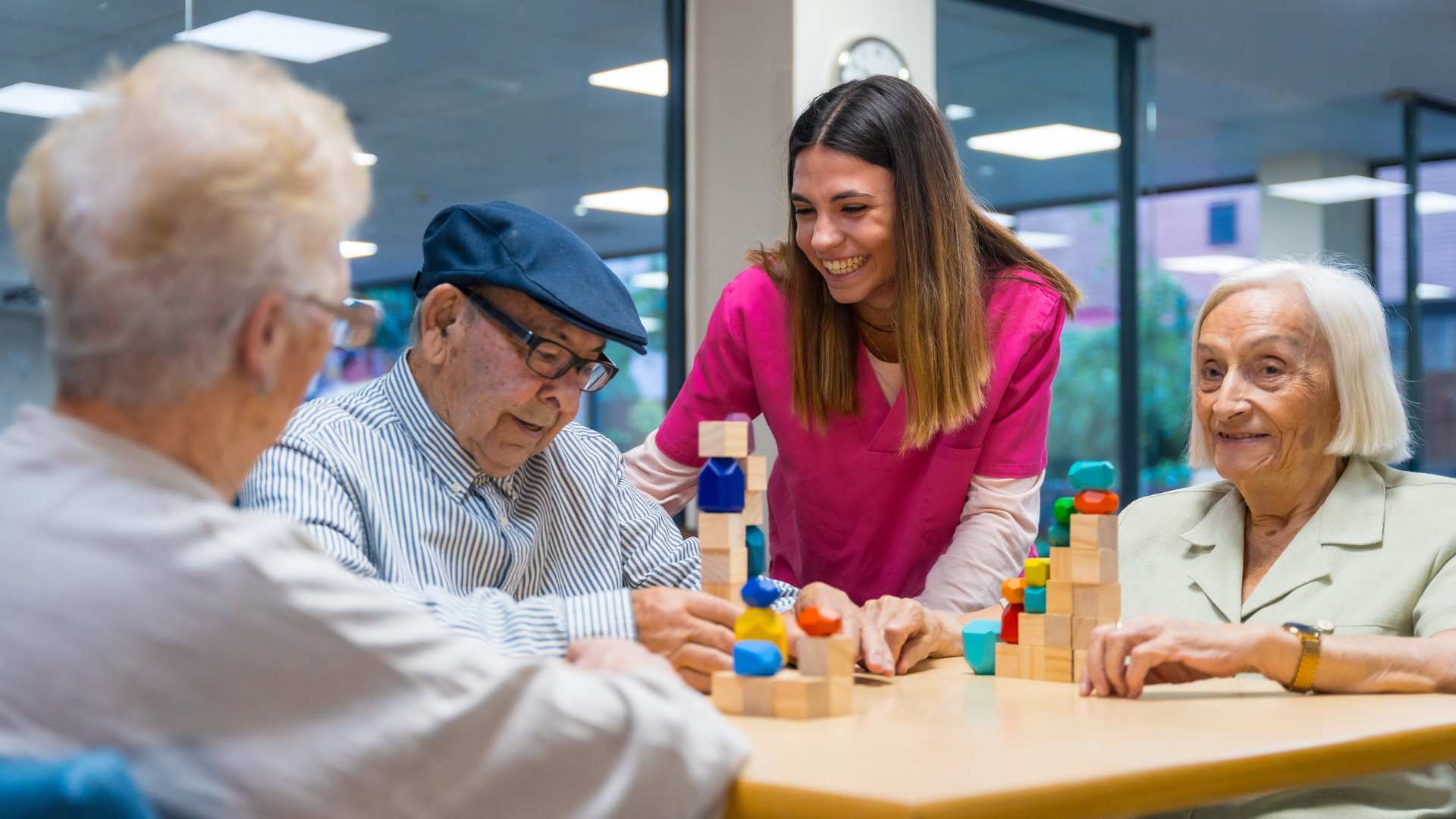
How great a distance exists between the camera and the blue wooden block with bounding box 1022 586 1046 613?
1.99 m

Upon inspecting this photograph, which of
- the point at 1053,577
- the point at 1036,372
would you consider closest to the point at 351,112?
Result: the point at 1036,372

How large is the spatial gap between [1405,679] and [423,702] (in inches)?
53.4

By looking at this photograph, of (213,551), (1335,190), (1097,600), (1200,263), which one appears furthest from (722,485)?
(1335,190)

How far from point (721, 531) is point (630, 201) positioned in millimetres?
3950

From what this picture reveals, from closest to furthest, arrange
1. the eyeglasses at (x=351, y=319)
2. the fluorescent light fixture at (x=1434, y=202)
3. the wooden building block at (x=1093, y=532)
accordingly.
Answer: the eyeglasses at (x=351, y=319), the wooden building block at (x=1093, y=532), the fluorescent light fixture at (x=1434, y=202)

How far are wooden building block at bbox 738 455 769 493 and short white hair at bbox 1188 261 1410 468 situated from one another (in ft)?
3.45

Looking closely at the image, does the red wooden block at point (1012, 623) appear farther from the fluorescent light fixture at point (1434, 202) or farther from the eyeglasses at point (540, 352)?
the fluorescent light fixture at point (1434, 202)

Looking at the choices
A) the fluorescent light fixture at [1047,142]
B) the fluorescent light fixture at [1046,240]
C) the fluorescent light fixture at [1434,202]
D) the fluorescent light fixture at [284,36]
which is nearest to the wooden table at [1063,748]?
the fluorescent light fixture at [284,36]

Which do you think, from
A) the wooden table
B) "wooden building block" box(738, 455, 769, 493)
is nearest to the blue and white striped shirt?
"wooden building block" box(738, 455, 769, 493)

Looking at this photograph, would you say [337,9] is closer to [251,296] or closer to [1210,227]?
[251,296]

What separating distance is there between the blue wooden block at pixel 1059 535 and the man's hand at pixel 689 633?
48cm

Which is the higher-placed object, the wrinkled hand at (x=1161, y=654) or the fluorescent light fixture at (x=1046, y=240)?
the fluorescent light fixture at (x=1046, y=240)

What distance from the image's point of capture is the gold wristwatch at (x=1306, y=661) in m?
1.84

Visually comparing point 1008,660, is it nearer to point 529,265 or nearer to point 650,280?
point 529,265
